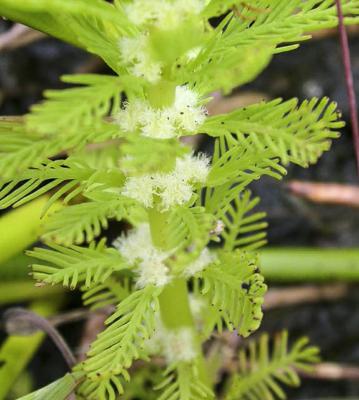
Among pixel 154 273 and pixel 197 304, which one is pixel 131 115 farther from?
pixel 197 304

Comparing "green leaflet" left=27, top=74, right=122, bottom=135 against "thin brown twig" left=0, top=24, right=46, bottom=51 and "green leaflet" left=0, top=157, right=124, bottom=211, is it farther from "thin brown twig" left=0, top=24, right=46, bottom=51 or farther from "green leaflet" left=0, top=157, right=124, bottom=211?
"thin brown twig" left=0, top=24, right=46, bottom=51

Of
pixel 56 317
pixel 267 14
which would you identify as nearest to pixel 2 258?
pixel 56 317

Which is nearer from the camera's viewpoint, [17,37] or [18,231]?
[18,231]

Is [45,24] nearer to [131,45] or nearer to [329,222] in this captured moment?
[131,45]

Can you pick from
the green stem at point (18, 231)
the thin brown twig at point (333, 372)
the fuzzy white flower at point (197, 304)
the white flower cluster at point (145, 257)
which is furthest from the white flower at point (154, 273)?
the thin brown twig at point (333, 372)

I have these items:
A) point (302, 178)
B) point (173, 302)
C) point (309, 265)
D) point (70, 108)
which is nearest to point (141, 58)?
point (70, 108)

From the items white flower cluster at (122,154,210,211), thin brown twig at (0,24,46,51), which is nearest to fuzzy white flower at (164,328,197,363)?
white flower cluster at (122,154,210,211)
